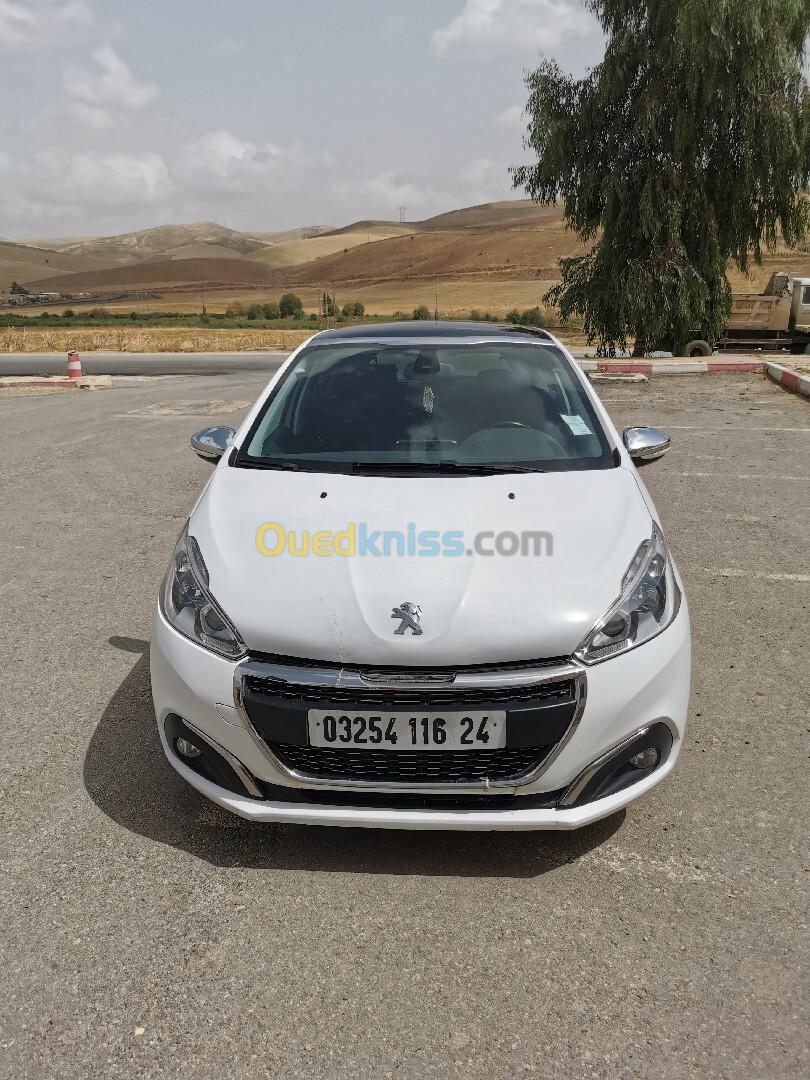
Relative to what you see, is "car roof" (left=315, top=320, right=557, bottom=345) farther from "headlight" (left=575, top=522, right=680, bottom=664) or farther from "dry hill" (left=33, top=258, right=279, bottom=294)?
"dry hill" (left=33, top=258, right=279, bottom=294)

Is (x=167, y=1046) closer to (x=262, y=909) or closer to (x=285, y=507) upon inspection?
(x=262, y=909)

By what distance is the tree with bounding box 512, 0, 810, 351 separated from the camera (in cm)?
1892

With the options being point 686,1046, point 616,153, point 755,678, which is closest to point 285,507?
point 686,1046

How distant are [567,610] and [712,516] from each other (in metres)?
4.68

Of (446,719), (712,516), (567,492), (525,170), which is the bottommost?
(712,516)

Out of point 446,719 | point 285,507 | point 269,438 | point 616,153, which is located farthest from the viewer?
point 616,153

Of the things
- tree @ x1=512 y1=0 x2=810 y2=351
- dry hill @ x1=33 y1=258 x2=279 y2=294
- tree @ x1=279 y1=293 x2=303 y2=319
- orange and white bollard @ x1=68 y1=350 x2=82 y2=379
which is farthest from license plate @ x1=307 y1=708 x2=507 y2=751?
dry hill @ x1=33 y1=258 x2=279 y2=294

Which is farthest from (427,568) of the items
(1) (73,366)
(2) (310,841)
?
(1) (73,366)

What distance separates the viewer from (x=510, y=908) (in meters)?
2.60

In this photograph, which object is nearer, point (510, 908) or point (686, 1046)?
point (686, 1046)

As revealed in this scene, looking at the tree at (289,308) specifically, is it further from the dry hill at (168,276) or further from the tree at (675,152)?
the tree at (675,152)

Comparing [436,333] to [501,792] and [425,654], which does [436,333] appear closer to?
[425,654]

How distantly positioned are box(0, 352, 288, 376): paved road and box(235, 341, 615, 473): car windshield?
20.1m

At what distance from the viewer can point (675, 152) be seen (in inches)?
777
